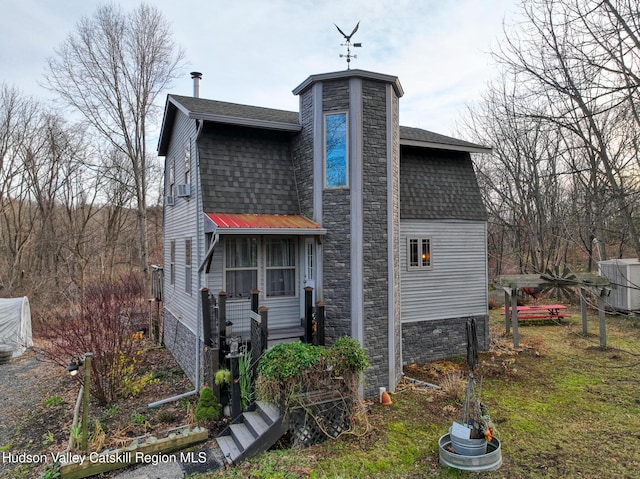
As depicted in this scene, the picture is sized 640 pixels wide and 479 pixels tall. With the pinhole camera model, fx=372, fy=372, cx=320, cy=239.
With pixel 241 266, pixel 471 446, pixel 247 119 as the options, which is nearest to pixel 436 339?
pixel 471 446

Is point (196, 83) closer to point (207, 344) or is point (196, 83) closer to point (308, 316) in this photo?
point (207, 344)

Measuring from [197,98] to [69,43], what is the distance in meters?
11.9

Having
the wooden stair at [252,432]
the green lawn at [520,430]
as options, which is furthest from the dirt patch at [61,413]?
the green lawn at [520,430]

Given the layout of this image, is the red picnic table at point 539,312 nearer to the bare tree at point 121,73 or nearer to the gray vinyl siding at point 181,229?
the gray vinyl siding at point 181,229

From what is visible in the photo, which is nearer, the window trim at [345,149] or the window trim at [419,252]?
the window trim at [345,149]

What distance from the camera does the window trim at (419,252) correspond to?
392 inches

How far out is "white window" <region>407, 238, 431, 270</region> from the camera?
32.7 feet

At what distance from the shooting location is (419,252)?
10039 millimetres

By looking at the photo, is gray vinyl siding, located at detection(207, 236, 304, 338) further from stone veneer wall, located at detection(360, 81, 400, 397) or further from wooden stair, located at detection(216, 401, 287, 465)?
wooden stair, located at detection(216, 401, 287, 465)

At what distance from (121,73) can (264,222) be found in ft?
54.1

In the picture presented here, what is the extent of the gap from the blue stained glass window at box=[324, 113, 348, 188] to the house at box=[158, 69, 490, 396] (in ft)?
0.07

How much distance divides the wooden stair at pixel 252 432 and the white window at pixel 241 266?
2.52 metres

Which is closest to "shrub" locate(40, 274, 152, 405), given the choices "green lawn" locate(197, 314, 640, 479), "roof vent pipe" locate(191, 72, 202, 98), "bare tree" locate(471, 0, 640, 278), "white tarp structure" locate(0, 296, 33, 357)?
"green lawn" locate(197, 314, 640, 479)

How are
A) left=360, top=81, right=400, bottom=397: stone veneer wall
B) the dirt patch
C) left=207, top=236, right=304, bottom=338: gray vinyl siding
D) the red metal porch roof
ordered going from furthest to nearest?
left=207, top=236, right=304, bottom=338: gray vinyl siding
left=360, top=81, right=400, bottom=397: stone veneer wall
the red metal porch roof
the dirt patch
